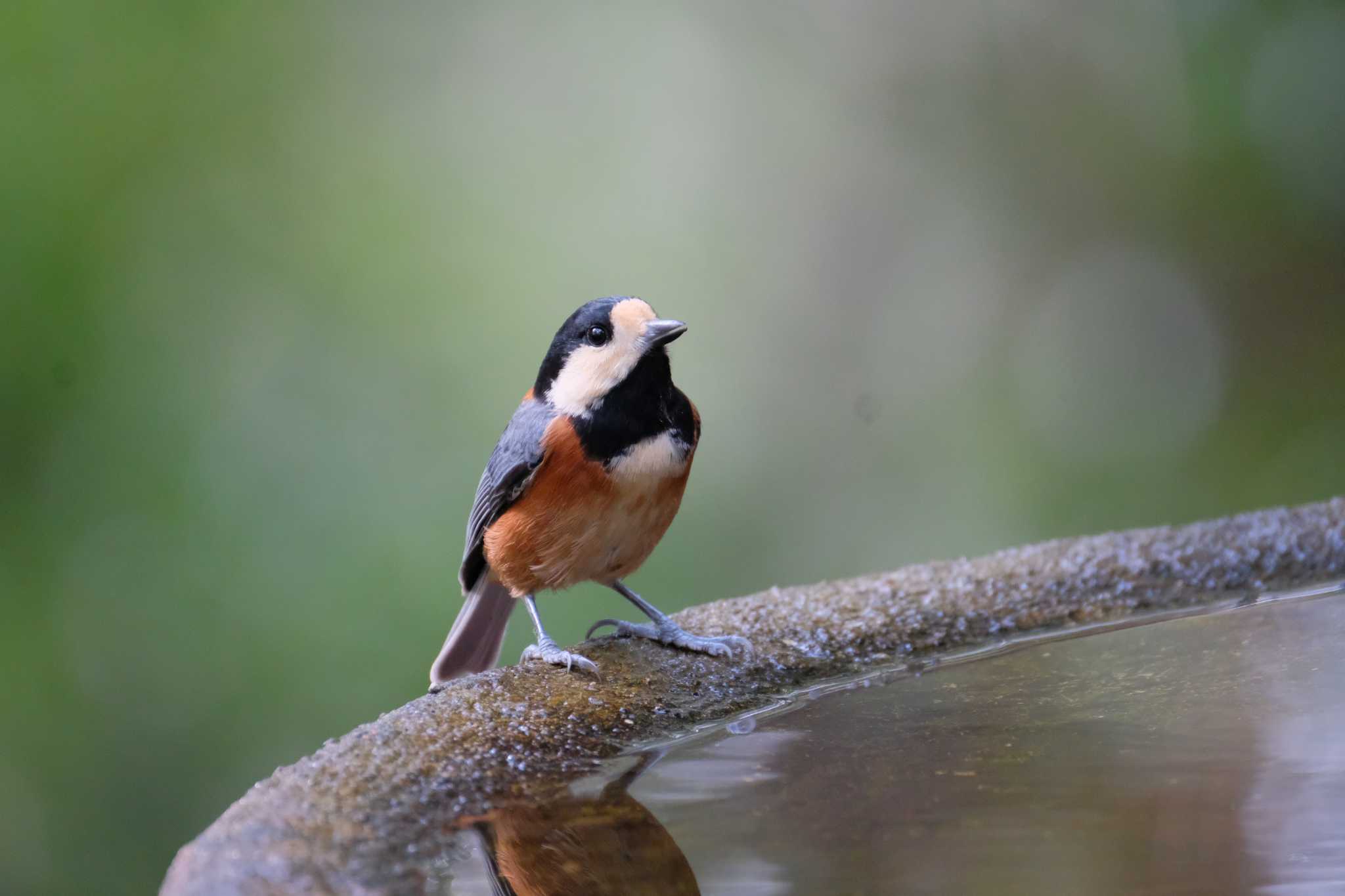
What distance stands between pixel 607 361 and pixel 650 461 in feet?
0.62

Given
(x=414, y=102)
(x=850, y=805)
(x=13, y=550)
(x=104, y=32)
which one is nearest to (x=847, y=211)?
(x=414, y=102)

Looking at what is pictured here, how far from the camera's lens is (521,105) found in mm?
4891

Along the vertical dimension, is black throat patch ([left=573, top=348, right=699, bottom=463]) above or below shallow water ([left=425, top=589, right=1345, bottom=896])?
above

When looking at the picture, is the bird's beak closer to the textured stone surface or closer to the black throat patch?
the black throat patch

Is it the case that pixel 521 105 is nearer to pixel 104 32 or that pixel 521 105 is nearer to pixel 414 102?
pixel 414 102

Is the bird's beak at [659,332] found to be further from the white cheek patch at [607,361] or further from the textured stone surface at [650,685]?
the textured stone surface at [650,685]

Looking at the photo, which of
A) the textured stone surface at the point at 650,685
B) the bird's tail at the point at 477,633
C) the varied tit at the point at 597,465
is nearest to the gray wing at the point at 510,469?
the varied tit at the point at 597,465

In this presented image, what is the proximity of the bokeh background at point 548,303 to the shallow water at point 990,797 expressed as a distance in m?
2.68

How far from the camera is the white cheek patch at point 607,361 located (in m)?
2.03

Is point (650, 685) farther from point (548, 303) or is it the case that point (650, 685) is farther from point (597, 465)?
point (548, 303)

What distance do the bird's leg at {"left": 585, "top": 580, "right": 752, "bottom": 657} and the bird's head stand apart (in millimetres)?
400

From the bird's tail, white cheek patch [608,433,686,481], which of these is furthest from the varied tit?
the bird's tail

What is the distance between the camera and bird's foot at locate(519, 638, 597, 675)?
1.91 metres

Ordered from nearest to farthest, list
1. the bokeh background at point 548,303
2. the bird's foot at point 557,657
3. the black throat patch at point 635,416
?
the bird's foot at point 557,657, the black throat patch at point 635,416, the bokeh background at point 548,303
